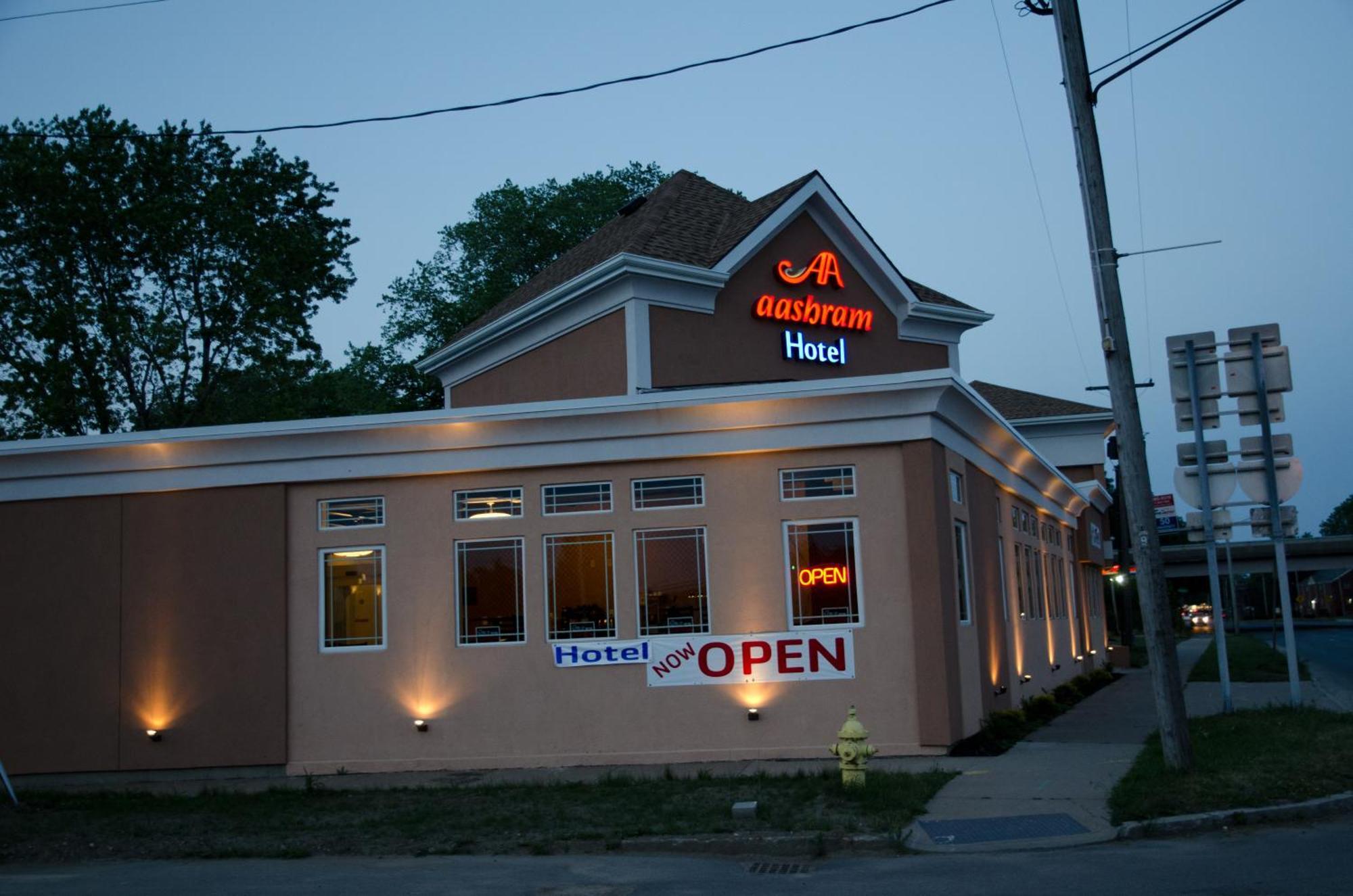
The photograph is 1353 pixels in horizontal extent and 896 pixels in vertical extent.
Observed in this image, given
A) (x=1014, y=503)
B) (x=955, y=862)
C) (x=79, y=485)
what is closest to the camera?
(x=955, y=862)

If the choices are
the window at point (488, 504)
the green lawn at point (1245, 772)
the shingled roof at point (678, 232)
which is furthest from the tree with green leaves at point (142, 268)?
the green lawn at point (1245, 772)

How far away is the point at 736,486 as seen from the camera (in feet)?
52.5

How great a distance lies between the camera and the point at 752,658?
15664 millimetres

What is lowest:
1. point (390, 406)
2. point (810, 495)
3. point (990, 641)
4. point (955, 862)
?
point (955, 862)

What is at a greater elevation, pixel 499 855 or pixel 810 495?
pixel 810 495

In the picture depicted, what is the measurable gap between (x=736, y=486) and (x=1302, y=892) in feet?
29.7

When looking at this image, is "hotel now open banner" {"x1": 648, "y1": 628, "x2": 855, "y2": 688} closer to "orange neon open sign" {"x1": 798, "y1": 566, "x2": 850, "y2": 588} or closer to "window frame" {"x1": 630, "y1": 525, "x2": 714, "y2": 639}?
"window frame" {"x1": 630, "y1": 525, "x2": 714, "y2": 639}

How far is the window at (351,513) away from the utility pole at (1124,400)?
9.15m

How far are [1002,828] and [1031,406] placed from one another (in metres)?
29.3

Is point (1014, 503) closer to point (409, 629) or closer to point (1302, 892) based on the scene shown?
point (409, 629)

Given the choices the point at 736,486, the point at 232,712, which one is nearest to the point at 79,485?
the point at 232,712

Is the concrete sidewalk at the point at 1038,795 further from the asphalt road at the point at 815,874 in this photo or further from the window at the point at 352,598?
the window at the point at 352,598

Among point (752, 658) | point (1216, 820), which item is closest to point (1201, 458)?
point (752, 658)

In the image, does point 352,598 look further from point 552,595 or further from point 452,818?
point 452,818
